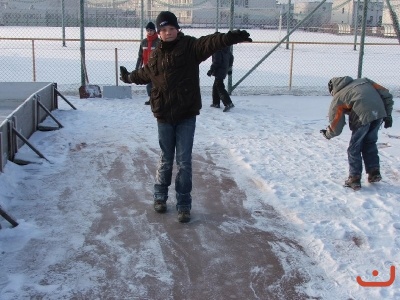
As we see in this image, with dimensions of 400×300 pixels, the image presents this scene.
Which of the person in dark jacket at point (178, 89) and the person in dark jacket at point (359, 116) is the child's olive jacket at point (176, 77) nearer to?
the person in dark jacket at point (178, 89)

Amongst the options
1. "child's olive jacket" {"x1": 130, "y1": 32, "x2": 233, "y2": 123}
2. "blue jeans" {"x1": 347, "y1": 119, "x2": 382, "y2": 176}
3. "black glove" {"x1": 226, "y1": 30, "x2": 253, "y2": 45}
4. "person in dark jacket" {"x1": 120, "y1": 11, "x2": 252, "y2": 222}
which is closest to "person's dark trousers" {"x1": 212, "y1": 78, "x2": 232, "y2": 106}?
"blue jeans" {"x1": 347, "y1": 119, "x2": 382, "y2": 176}

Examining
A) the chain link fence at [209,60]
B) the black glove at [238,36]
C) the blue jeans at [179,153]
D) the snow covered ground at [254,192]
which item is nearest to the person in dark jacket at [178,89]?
the blue jeans at [179,153]

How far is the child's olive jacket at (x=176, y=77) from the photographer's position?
4.77m

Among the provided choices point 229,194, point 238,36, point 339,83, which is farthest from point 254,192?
point 238,36

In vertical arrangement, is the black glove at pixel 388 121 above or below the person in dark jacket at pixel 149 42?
below

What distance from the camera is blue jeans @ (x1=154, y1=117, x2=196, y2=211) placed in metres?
5.00

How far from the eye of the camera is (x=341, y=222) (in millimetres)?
5035

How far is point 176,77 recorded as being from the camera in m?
4.83

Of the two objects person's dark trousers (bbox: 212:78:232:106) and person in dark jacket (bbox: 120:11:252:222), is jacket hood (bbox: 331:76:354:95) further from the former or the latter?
person's dark trousers (bbox: 212:78:232:106)

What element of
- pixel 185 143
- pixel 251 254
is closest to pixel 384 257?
pixel 251 254

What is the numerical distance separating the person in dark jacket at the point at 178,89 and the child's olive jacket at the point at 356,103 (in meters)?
1.78

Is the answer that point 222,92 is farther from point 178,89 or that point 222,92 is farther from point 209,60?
point 209,60

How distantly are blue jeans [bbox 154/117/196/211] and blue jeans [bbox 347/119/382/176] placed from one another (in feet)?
6.60

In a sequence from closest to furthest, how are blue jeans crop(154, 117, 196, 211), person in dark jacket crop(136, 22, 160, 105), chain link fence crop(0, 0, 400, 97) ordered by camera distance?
blue jeans crop(154, 117, 196, 211) < person in dark jacket crop(136, 22, 160, 105) < chain link fence crop(0, 0, 400, 97)
